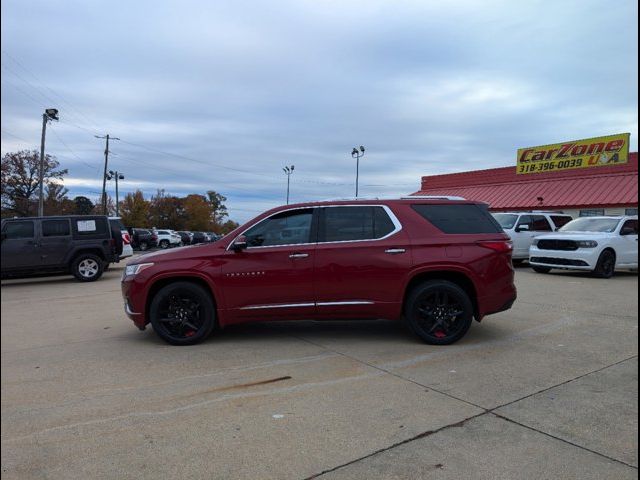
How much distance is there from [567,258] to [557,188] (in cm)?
1791

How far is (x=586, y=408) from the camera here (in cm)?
404

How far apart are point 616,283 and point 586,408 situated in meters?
9.66

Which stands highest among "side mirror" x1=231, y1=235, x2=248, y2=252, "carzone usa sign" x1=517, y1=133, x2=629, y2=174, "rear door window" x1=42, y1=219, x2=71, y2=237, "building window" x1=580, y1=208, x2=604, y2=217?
"carzone usa sign" x1=517, y1=133, x2=629, y2=174

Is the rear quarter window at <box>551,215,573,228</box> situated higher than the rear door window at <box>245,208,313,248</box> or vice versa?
the rear quarter window at <box>551,215,573,228</box>

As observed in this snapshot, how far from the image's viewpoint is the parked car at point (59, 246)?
13.0m

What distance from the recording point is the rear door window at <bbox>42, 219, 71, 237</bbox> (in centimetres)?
1338

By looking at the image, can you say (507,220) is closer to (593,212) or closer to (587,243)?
(587,243)

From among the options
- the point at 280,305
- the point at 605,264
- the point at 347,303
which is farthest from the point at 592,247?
the point at 280,305

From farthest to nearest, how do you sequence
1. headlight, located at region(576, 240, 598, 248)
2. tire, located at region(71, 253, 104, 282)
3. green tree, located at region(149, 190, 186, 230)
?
green tree, located at region(149, 190, 186, 230) < tire, located at region(71, 253, 104, 282) < headlight, located at region(576, 240, 598, 248)

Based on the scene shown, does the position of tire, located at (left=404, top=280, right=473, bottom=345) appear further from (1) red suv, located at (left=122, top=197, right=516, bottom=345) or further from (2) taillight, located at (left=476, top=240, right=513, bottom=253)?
(2) taillight, located at (left=476, top=240, right=513, bottom=253)

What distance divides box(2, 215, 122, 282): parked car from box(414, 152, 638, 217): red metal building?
60.0ft

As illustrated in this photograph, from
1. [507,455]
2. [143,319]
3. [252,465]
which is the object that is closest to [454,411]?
[507,455]

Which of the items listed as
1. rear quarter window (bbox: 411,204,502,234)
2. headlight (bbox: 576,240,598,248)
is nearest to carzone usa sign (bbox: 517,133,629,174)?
headlight (bbox: 576,240,598,248)

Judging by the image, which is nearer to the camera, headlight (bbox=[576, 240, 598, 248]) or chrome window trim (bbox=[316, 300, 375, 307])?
chrome window trim (bbox=[316, 300, 375, 307])
